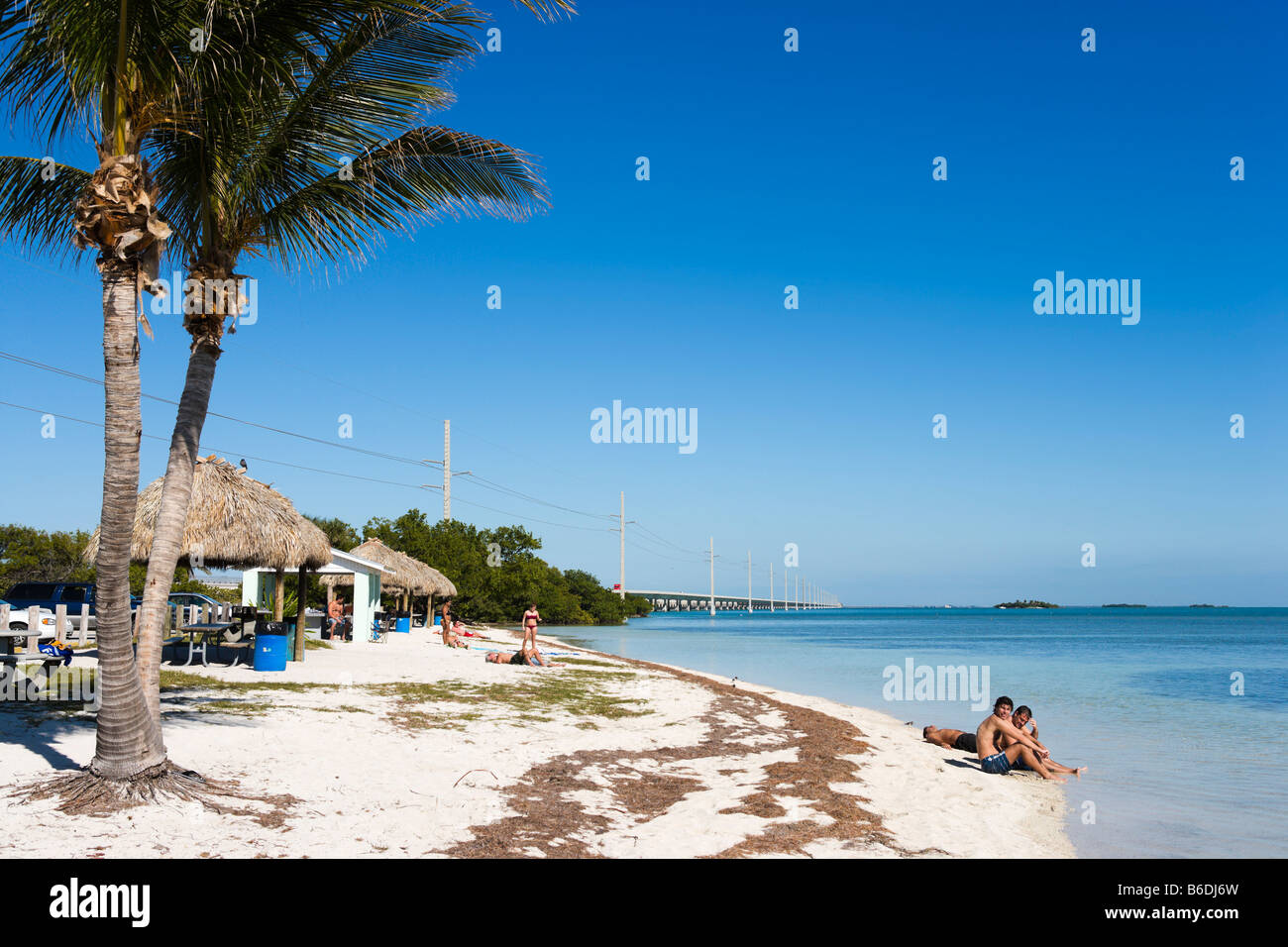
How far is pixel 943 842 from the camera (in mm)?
6914

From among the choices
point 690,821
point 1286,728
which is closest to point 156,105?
point 690,821

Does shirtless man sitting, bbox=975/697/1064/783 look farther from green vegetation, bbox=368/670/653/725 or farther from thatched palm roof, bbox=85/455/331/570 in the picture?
thatched palm roof, bbox=85/455/331/570

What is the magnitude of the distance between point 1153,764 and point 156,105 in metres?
14.0

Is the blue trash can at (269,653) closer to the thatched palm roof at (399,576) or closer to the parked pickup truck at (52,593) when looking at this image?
the parked pickup truck at (52,593)

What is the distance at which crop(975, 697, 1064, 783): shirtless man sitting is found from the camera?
34.5 ft

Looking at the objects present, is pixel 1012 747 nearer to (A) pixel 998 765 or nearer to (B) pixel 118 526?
(A) pixel 998 765

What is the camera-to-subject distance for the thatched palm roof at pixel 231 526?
49.5ft

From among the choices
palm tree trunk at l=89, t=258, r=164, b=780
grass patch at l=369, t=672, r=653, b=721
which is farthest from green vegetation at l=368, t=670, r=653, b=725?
palm tree trunk at l=89, t=258, r=164, b=780

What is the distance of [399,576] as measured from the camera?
103 ft

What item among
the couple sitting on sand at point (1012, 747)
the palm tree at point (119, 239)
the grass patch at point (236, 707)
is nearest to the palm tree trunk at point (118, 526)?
the palm tree at point (119, 239)

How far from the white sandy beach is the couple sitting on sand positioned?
0.34 meters

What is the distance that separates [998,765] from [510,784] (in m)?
6.26

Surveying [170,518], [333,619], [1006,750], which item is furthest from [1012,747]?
[333,619]
